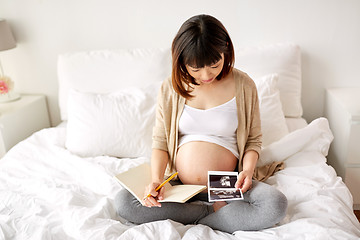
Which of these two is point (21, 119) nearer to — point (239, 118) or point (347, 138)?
point (239, 118)

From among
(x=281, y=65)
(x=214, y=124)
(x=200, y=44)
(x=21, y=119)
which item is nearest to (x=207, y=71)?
(x=200, y=44)

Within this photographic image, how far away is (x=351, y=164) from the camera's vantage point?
174cm

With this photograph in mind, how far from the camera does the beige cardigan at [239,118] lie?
1351 mm

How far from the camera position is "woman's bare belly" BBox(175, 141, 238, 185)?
4.30ft

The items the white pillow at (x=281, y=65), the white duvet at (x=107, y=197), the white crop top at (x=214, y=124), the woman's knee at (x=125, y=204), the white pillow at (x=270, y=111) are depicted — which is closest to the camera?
the white duvet at (x=107, y=197)

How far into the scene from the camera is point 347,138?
1.70 meters

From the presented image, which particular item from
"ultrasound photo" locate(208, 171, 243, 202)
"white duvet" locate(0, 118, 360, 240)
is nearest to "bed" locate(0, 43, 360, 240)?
"white duvet" locate(0, 118, 360, 240)

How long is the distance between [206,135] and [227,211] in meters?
0.30

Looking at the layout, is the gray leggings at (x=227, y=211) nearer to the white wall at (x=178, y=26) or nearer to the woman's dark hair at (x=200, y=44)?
the woman's dark hair at (x=200, y=44)

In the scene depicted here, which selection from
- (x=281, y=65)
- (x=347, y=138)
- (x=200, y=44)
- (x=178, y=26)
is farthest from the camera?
(x=178, y=26)

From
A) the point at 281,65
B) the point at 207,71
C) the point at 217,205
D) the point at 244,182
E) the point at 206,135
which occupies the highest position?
the point at 207,71

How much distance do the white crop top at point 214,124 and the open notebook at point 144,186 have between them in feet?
0.59

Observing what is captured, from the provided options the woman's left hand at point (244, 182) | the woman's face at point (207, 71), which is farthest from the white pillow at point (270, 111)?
the woman's face at point (207, 71)

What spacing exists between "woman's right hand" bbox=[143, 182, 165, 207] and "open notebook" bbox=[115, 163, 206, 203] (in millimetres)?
17
